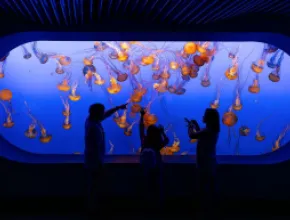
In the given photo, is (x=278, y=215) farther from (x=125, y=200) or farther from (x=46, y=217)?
(x=46, y=217)

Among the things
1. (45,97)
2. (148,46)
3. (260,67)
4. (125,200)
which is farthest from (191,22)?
(45,97)

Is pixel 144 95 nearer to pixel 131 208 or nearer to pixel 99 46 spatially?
pixel 99 46

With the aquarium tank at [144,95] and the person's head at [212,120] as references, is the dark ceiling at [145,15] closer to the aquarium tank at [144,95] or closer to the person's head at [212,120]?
the person's head at [212,120]

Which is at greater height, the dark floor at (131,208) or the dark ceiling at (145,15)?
the dark ceiling at (145,15)

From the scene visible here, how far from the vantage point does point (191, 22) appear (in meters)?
4.21

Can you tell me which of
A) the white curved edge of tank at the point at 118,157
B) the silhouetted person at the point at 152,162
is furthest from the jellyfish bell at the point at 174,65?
the silhouetted person at the point at 152,162

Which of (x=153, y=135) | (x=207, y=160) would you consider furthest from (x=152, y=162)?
(x=207, y=160)

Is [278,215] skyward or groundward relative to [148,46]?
groundward

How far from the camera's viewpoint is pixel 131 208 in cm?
413

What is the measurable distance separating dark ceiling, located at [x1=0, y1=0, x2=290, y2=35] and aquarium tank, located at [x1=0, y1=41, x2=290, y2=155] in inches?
124

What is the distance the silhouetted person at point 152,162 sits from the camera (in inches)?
140

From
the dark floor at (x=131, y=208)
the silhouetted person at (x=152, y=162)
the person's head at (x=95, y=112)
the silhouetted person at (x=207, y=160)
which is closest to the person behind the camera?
the silhouetted person at (x=207, y=160)

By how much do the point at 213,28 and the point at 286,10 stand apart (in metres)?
0.84

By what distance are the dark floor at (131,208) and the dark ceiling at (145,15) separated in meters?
2.06
